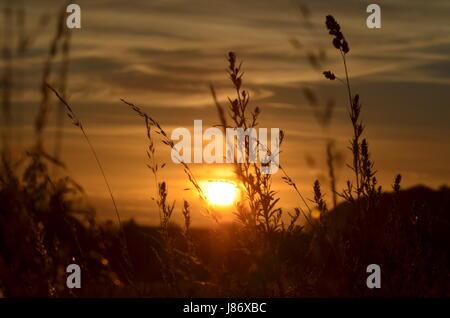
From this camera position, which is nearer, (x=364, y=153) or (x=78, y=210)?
(x=364, y=153)

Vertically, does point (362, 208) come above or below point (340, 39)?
below

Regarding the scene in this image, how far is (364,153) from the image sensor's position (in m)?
4.14

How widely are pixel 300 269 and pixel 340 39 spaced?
1288 mm

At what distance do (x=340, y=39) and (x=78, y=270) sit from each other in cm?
199
